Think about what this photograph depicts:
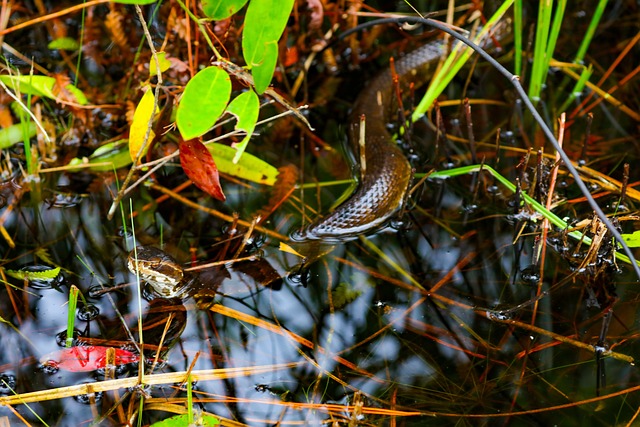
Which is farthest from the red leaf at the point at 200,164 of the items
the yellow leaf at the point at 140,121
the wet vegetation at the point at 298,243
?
the yellow leaf at the point at 140,121

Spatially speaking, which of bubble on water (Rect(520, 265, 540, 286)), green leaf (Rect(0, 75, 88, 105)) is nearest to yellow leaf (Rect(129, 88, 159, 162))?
green leaf (Rect(0, 75, 88, 105))

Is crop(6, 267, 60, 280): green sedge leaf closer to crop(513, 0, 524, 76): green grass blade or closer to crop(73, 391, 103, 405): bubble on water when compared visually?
crop(73, 391, 103, 405): bubble on water

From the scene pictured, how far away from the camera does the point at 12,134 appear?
2840mm

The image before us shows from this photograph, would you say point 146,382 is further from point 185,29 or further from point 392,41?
point 392,41

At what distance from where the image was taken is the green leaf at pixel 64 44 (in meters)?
3.10

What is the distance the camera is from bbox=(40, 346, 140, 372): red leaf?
2080mm

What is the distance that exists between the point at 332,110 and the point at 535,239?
1.26m

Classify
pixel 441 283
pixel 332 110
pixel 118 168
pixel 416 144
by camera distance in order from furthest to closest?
1. pixel 332 110
2. pixel 416 144
3. pixel 118 168
4. pixel 441 283

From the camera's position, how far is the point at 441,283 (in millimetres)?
2400

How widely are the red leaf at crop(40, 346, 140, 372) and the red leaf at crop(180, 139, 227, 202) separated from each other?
582 mm

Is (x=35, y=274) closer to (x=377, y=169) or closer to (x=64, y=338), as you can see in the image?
(x=64, y=338)

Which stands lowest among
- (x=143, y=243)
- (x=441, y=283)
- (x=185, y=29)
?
(x=441, y=283)

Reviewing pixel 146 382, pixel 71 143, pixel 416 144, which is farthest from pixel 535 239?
pixel 71 143

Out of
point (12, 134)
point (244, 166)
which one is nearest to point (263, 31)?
point (244, 166)
